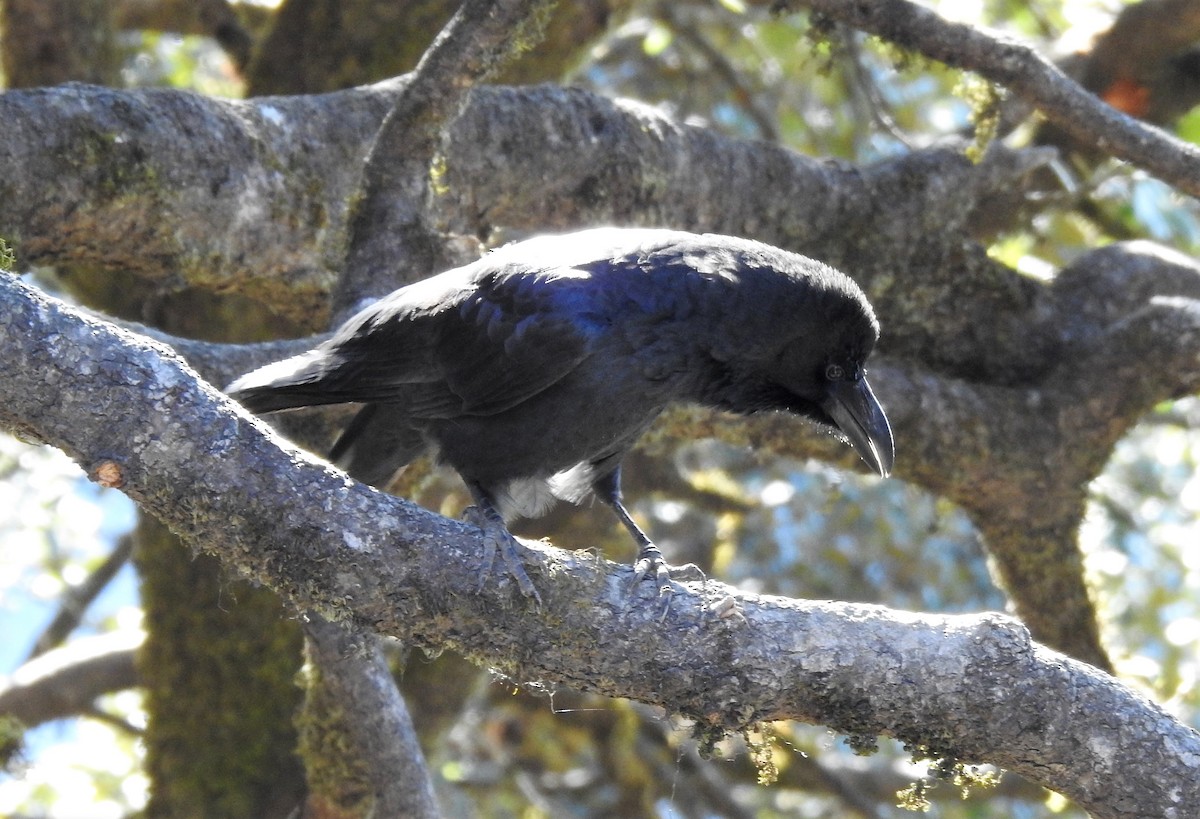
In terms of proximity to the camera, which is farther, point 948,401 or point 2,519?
point 2,519

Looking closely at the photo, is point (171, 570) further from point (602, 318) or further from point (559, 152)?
point (602, 318)

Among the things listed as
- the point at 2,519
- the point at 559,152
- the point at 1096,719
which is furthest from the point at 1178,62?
the point at 2,519

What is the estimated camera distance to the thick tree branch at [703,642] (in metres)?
2.25

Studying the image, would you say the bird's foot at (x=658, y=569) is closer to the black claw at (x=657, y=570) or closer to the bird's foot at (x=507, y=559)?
the black claw at (x=657, y=570)

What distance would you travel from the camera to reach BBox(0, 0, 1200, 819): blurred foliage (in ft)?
20.2

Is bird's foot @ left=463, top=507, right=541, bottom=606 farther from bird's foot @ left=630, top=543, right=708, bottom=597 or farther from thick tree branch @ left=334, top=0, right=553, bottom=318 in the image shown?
thick tree branch @ left=334, top=0, right=553, bottom=318

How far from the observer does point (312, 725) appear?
3986mm

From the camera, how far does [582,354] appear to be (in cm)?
322

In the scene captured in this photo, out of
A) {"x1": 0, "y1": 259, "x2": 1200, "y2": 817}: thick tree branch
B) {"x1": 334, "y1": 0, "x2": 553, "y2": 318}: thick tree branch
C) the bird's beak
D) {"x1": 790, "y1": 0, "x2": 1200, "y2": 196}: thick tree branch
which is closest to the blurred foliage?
{"x1": 790, "y1": 0, "x2": 1200, "y2": 196}: thick tree branch

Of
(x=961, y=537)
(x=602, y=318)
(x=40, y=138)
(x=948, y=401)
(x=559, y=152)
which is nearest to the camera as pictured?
(x=602, y=318)

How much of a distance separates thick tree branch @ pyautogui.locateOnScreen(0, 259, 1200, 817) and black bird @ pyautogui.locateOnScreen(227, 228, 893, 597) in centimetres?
68

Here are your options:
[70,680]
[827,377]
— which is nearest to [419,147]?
[827,377]

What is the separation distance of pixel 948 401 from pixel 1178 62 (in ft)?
7.81

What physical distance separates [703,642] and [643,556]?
102 cm
